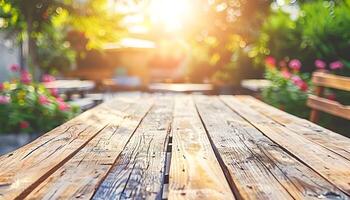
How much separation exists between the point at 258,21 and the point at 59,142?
913cm

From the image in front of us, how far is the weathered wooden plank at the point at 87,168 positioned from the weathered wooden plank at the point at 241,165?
367 millimetres

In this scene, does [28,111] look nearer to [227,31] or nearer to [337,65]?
[337,65]

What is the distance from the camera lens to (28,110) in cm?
410

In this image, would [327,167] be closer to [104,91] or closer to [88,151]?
[88,151]

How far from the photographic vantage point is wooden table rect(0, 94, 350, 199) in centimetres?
112

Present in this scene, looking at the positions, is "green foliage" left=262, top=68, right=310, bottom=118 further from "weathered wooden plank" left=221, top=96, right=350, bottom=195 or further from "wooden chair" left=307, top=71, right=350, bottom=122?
"weathered wooden plank" left=221, top=96, right=350, bottom=195

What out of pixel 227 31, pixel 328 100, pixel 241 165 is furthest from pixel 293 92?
pixel 227 31

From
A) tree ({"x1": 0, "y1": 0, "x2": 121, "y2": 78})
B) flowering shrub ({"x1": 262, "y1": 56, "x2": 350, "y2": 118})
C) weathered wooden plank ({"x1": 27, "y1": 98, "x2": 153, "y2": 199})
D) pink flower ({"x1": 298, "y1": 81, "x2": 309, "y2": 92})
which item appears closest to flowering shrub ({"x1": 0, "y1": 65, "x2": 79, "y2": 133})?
tree ({"x1": 0, "y1": 0, "x2": 121, "y2": 78})

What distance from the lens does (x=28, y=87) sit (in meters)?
4.30

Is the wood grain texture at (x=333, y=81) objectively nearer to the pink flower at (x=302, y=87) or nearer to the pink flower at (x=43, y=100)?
the pink flower at (x=302, y=87)

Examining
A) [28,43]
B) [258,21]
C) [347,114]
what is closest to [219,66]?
[258,21]

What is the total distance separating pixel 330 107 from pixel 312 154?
5.28 ft

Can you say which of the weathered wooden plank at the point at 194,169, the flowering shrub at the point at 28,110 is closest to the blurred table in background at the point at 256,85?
the flowering shrub at the point at 28,110

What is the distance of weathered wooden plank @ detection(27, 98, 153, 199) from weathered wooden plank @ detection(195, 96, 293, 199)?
37 cm
